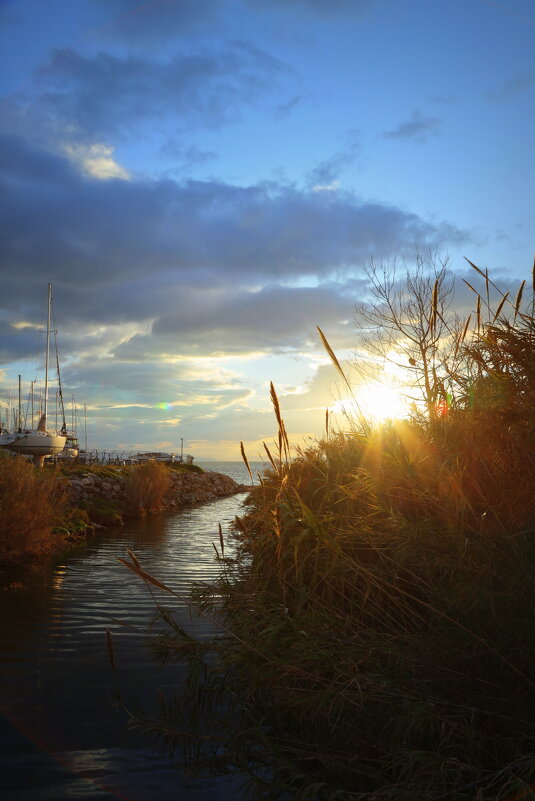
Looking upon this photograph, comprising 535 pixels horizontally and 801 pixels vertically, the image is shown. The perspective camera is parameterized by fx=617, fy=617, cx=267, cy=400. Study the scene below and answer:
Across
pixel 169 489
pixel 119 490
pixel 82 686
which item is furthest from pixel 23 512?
pixel 169 489

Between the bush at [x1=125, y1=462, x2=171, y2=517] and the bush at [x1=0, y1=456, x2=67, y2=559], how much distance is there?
11.4 metres

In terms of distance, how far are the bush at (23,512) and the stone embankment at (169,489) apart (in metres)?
3.90

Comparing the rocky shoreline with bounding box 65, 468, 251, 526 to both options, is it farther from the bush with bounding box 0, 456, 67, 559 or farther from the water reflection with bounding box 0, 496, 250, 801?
the water reflection with bounding box 0, 496, 250, 801

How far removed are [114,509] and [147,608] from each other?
47.8 ft

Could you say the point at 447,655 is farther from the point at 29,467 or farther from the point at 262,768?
the point at 29,467

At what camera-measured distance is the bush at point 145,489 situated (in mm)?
26797

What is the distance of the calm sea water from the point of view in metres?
4.57

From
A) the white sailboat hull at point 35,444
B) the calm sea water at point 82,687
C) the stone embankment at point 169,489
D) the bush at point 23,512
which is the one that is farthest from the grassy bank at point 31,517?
the white sailboat hull at point 35,444

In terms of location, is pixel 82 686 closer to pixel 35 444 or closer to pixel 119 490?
pixel 119 490

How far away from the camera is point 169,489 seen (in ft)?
116

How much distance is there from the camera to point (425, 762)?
11.5ft

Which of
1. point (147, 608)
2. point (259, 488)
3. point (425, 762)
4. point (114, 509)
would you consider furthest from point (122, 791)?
point (114, 509)

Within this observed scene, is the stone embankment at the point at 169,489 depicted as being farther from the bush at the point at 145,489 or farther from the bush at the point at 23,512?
the bush at the point at 23,512

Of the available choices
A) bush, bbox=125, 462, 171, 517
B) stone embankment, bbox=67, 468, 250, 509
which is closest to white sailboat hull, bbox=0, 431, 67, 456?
stone embankment, bbox=67, 468, 250, 509
